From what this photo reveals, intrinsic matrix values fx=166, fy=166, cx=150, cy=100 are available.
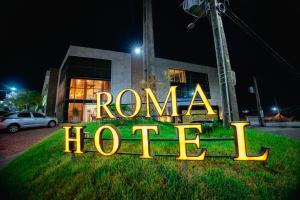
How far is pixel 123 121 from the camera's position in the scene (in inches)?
401

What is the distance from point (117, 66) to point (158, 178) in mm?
22431

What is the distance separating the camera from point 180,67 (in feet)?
95.0

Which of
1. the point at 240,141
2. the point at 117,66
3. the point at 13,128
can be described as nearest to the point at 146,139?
the point at 240,141

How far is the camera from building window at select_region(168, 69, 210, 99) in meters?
28.4

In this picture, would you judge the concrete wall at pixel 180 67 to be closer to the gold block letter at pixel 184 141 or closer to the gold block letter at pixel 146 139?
the gold block letter at pixel 146 139

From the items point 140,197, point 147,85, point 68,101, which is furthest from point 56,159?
point 68,101

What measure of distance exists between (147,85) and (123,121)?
2901 millimetres

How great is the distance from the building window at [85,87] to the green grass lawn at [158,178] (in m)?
17.8

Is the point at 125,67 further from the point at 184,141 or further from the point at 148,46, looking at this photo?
the point at 184,141

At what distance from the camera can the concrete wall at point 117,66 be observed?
22945 millimetres

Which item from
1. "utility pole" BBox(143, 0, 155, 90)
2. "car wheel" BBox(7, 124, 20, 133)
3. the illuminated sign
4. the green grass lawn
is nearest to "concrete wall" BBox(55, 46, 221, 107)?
"utility pole" BBox(143, 0, 155, 90)

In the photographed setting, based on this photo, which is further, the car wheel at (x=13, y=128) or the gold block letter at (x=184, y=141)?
the car wheel at (x=13, y=128)

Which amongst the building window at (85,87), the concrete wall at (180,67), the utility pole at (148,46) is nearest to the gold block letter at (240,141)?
the utility pole at (148,46)

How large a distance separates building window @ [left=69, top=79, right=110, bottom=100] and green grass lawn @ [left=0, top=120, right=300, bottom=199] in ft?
58.3
